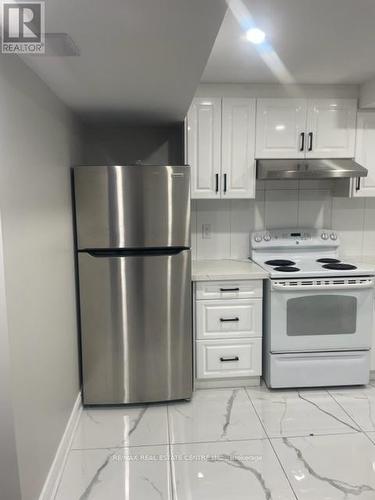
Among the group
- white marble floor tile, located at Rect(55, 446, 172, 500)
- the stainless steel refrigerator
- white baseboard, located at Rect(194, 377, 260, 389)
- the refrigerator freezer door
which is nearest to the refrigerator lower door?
the stainless steel refrigerator

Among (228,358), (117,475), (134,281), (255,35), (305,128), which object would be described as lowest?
(117,475)

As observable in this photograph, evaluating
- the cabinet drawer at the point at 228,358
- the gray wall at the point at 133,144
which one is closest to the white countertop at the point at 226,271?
the cabinet drawer at the point at 228,358

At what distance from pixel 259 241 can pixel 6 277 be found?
2228 mm

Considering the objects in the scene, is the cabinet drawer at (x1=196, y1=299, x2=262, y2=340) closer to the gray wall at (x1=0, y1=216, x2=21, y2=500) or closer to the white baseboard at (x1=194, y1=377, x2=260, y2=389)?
the white baseboard at (x1=194, y1=377, x2=260, y2=389)

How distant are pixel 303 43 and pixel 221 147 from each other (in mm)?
967

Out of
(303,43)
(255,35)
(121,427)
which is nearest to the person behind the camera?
(255,35)

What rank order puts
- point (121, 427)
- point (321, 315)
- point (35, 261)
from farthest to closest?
point (321, 315)
point (121, 427)
point (35, 261)

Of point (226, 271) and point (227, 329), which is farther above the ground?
point (226, 271)

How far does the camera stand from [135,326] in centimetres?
251

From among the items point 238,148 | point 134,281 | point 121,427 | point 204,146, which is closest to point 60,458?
point 121,427

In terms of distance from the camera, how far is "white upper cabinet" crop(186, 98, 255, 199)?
9.30ft

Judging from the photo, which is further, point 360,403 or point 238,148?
point 238,148

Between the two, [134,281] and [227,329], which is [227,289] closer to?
[227,329]

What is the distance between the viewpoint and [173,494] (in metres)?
1.84
